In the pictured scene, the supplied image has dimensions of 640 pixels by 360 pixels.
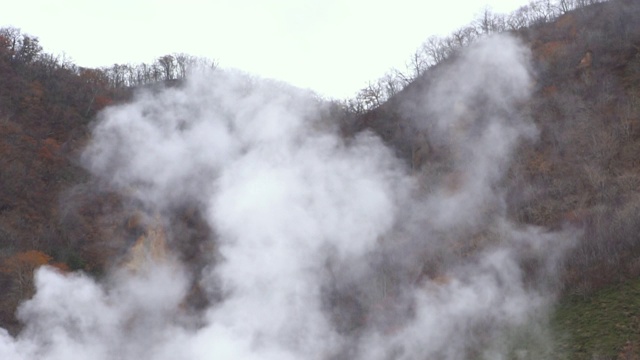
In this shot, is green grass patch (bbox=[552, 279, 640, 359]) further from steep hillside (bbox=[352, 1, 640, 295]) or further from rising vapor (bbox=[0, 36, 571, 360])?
rising vapor (bbox=[0, 36, 571, 360])

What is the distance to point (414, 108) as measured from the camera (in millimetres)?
31234

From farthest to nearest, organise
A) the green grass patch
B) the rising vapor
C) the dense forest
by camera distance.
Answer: the rising vapor < the dense forest < the green grass patch

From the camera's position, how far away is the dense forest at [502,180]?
1655 cm

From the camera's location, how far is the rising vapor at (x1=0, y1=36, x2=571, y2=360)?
18.2m

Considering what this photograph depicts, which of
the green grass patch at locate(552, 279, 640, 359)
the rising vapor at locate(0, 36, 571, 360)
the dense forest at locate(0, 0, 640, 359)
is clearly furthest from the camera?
the rising vapor at locate(0, 36, 571, 360)

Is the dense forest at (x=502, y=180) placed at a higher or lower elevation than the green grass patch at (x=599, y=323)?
higher

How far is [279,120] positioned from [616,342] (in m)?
18.6

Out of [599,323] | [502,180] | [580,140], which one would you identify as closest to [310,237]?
[502,180]

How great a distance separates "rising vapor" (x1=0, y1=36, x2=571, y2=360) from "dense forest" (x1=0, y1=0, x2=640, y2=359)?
54 centimetres

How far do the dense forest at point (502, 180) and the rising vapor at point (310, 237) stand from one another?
544 millimetres

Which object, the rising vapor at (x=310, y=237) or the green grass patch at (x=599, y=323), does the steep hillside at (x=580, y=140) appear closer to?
the green grass patch at (x=599, y=323)

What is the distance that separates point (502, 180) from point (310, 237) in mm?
7818

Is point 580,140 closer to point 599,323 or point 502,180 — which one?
point 502,180

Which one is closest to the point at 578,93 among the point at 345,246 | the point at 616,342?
the point at 345,246
